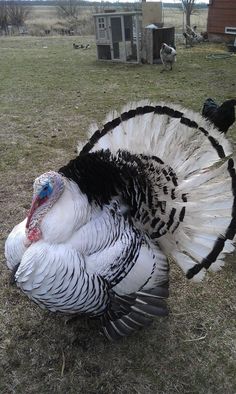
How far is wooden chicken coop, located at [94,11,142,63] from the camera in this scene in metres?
9.38

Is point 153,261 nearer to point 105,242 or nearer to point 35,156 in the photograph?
point 105,242

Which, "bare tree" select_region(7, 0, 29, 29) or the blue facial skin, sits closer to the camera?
the blue facial skin

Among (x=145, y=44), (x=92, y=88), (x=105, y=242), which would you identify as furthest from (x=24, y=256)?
(x=145, y=44)

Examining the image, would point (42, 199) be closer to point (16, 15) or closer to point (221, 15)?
point (221, 15)

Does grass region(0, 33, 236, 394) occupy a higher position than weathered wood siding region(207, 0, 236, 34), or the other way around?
weathered wood siding region(207, 0, 236, 34)

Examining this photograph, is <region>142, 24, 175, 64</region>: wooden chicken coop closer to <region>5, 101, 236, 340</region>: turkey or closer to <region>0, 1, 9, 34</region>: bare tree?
<region>5, 101, 236, 340</region>: turkey

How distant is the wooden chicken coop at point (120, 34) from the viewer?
9375 mm

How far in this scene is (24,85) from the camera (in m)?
8.22

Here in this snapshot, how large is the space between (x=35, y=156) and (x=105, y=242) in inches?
111

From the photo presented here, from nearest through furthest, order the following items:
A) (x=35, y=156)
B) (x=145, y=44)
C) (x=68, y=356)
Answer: (x=68, y=356)
(x=35, y=156)
(x=145, y=44)

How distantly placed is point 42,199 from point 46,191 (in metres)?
0.05

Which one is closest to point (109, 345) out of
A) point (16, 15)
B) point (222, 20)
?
point (222, 20)

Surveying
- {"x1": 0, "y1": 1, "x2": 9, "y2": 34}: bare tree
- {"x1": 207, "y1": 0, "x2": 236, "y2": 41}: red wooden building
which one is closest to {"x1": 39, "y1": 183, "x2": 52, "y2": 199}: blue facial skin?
{"x1": 207, "y1": 0, "x2": 236, "y2": 41}: red wooden building

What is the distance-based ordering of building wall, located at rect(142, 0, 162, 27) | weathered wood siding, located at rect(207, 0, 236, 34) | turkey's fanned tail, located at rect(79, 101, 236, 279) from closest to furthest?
1. turkey's fanned tail, located at rect(79, 101, 236, 279)
2. building wall, located at rect(142, 0, 162, 27)
3. weathered wood siding, located at rect(207, 0, 236, 34)
